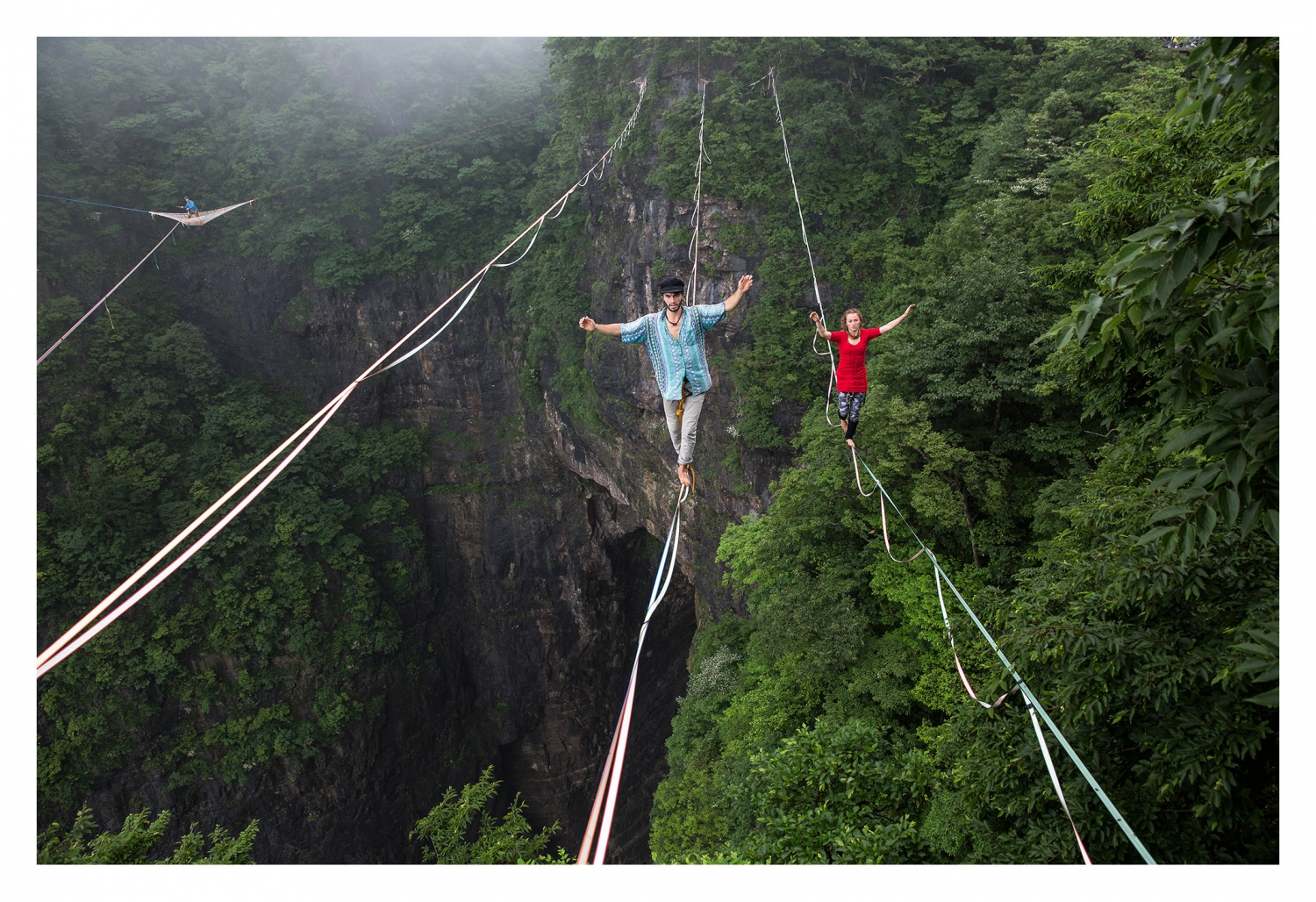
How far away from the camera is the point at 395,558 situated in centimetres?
2412

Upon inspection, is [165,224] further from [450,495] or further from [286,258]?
[450,495]

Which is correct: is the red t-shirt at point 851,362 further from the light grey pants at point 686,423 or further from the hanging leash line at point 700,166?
the hanging leash line at point 700,166

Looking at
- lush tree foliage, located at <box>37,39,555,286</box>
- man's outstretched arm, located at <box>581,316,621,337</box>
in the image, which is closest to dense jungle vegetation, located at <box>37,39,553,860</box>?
lush tree foliage, located at <box>37,39,555,286</box>

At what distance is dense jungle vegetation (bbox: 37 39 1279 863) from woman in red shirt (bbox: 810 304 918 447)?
117 centimetres

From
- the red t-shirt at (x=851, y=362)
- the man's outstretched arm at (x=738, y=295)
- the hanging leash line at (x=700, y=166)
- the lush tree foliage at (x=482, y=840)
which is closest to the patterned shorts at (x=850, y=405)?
the red t-shirt at (x=851, y=362)

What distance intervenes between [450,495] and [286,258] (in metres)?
10.0

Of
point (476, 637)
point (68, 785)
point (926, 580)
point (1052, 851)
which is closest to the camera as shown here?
point (1052, 851)

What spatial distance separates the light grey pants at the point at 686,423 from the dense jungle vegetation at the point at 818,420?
286 cm

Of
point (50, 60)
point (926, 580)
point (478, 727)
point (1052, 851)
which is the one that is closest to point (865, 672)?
point (926, 580)

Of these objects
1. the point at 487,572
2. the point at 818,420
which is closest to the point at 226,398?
the point at 487,572

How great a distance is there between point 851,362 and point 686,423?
235 cm

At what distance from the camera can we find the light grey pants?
5883 mm

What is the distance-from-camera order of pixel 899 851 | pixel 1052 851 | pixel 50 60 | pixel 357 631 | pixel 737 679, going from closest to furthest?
pixel 1052 851
pixel 899 851
pixel 737 679
pixel 50 60
pixel 357 631

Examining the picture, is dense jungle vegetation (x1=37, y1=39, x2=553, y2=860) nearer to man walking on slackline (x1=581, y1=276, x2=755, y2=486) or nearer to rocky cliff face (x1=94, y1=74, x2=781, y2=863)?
rocky cliff face (x1=94, y1=74, x2=781, y2=863)
